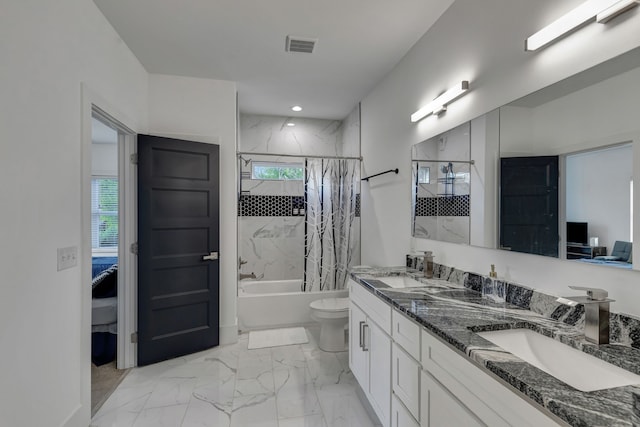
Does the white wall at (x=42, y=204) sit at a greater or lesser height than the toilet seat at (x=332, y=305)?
greater

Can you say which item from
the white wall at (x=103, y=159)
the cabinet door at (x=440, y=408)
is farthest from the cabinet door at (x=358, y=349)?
the white wall at (x=103, y=159)

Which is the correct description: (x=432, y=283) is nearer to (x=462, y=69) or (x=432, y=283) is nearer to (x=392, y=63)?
(x=462, y=69)

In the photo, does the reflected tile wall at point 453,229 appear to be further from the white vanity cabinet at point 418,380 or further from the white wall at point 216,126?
the white wall at point 216,126

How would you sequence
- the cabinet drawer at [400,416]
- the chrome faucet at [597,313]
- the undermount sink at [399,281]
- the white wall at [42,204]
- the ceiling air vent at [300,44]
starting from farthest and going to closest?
1. the ceiling air vent at [300,44]
2. the undermount sink at [399,281]
3. the cabinet drawer at [400,416]
4. the white wall at [42,204]
5. the chrome faucet at [597,313]

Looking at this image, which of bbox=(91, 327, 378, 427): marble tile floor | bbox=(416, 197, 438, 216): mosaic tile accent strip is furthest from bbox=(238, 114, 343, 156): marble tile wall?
bbox=(91, 327, 378, 427): marble tile floor

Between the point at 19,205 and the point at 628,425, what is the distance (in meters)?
2.16

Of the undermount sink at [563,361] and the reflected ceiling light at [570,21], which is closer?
the undermount sink at [563,361]

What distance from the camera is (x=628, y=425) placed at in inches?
26.0

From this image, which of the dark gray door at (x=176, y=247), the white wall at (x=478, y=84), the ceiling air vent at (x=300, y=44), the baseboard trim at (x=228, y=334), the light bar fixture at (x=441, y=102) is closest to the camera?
the white wall at (x=478, y=84)

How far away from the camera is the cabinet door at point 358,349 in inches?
81.2

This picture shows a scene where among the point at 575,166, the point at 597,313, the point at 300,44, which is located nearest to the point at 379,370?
the point at 597,313

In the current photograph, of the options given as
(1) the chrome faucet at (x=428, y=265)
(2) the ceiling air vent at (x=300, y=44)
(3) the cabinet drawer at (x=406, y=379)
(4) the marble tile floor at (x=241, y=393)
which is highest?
(2) the ceiling air vent at (x=300, y=44)

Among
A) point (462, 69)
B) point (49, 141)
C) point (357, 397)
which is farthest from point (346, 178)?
point (49, 141)

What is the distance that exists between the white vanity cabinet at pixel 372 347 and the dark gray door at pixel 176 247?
1504 mm
